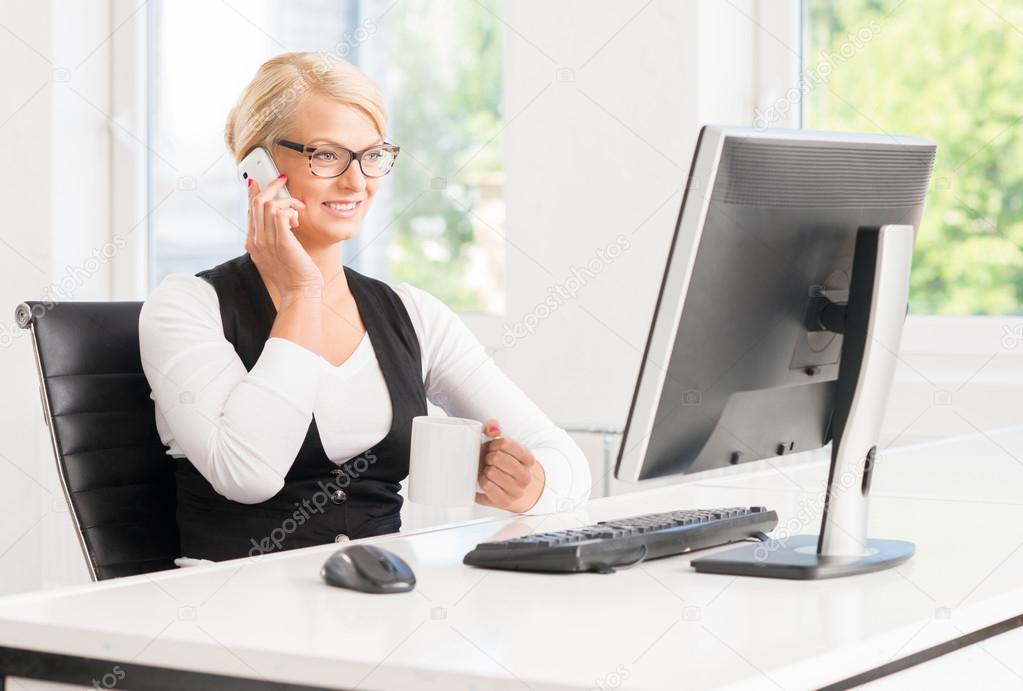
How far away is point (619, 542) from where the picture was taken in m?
1.25

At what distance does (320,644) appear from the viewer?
93cm

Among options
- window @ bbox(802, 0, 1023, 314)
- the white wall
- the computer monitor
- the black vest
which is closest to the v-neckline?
the black vest

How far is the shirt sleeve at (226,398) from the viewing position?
155 cm

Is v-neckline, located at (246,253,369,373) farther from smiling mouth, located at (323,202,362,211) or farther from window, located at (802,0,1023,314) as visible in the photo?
window, located at (802,0,1023,314)

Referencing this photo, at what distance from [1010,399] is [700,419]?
1.57 metres

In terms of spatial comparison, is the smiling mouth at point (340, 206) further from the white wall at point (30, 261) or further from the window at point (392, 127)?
the white wall at point (30, 261)

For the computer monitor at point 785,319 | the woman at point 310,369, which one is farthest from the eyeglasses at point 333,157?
the computer monitor at point 785,319

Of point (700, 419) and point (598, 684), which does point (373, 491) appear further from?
point (598, 684)

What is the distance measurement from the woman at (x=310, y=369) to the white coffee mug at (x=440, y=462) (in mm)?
113

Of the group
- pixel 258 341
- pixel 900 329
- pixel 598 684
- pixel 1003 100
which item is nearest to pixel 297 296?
pixel 258 341

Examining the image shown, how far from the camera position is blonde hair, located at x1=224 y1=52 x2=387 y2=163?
5.85 ft

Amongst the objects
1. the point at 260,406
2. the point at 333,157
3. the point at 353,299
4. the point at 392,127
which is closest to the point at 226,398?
the point at 260,406

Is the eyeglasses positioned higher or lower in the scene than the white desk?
higher

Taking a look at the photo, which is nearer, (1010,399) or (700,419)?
(700,419)
